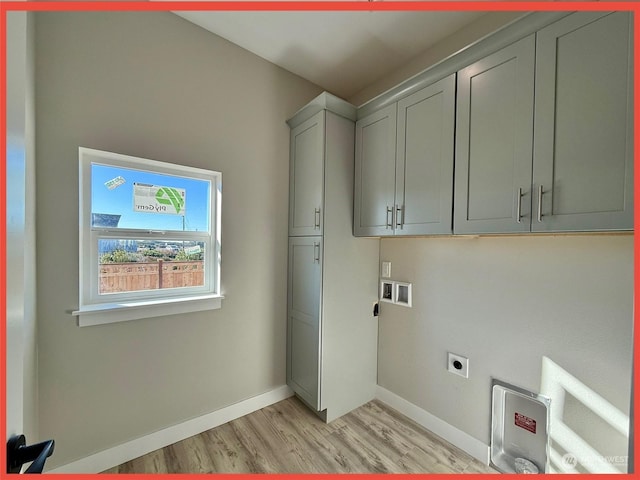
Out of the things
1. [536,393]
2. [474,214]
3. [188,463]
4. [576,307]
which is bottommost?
[188,463]

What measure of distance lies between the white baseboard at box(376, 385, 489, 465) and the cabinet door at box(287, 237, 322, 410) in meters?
0.67

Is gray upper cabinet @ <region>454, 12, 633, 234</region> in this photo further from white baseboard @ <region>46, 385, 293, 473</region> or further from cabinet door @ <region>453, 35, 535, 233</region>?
white baseboard @ <region>46, 385, 293, 473</region>

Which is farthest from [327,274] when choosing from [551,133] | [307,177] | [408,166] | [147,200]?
[551,133]

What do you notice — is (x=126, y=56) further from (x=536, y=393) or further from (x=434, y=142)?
(x=536, y=393)

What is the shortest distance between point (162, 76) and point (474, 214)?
2.11 meters

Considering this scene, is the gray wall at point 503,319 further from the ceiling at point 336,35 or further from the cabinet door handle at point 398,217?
the ceiling at point 336,35

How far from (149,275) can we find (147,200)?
0.51 metres

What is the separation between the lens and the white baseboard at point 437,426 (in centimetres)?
167

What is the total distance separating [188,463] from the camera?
1596 mm

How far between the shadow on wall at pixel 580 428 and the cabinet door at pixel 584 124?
34.5 inches

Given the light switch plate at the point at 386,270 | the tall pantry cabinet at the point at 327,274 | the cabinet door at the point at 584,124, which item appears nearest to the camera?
the cabinet door at the point at 584,124

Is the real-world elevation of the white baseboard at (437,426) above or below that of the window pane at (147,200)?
below

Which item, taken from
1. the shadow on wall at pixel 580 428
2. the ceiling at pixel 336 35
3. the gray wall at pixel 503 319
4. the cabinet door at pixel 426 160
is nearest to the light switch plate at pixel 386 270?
→ the gray wall at pixel 503 319

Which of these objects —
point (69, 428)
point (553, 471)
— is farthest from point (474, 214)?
point (69, 428)
